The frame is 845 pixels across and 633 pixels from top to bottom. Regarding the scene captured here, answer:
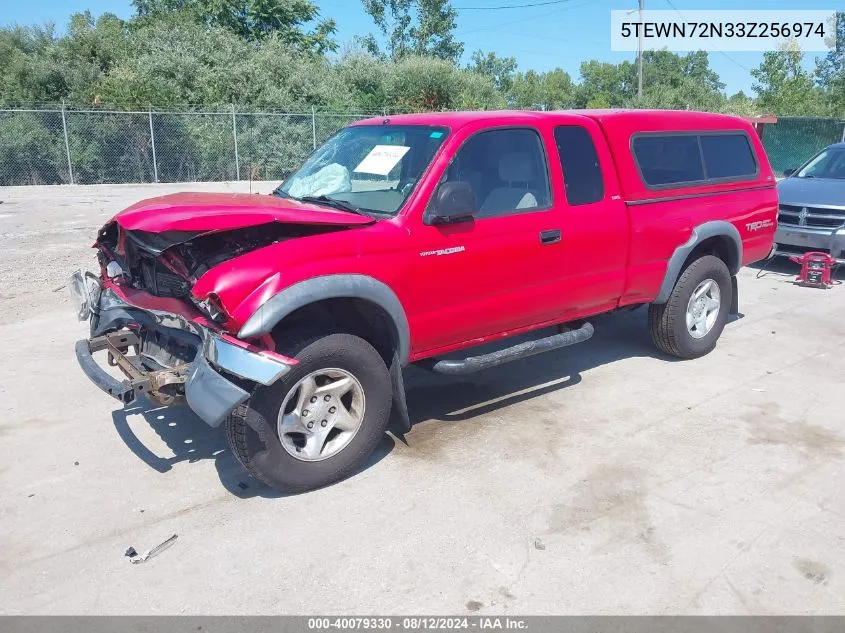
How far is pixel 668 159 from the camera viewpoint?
592cm

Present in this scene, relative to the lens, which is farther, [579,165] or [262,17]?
[262,17]

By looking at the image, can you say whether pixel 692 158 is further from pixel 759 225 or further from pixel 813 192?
pixel 813 192

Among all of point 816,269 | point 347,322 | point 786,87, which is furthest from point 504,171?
point 786,87

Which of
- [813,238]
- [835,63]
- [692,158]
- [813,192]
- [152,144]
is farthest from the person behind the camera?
[835,63]

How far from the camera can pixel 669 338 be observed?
20.5 ft

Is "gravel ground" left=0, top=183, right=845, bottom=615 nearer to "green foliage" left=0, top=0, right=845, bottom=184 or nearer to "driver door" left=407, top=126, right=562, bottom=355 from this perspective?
"driver door" left=407, top=126, right=562, bottom=355

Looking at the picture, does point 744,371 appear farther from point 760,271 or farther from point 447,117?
point 760,271

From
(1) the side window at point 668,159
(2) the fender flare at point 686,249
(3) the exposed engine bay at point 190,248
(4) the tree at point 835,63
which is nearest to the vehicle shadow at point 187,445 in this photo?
(3) the exposed engine bay at point 190,248

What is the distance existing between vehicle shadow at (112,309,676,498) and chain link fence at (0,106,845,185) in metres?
16.2

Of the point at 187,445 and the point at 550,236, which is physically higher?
the point at 550,236

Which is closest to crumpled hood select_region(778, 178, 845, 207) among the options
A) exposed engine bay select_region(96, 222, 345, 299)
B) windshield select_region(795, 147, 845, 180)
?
windshield select_region(795, 147, 845, 180)

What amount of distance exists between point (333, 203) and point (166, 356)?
4.65 feet

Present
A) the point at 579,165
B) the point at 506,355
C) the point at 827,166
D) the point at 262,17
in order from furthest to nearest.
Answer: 1. the point at 262,17
2. the point at 827,166
3. the point at 579,165
4. the point at 506,355

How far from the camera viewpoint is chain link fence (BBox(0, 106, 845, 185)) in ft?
69.0
